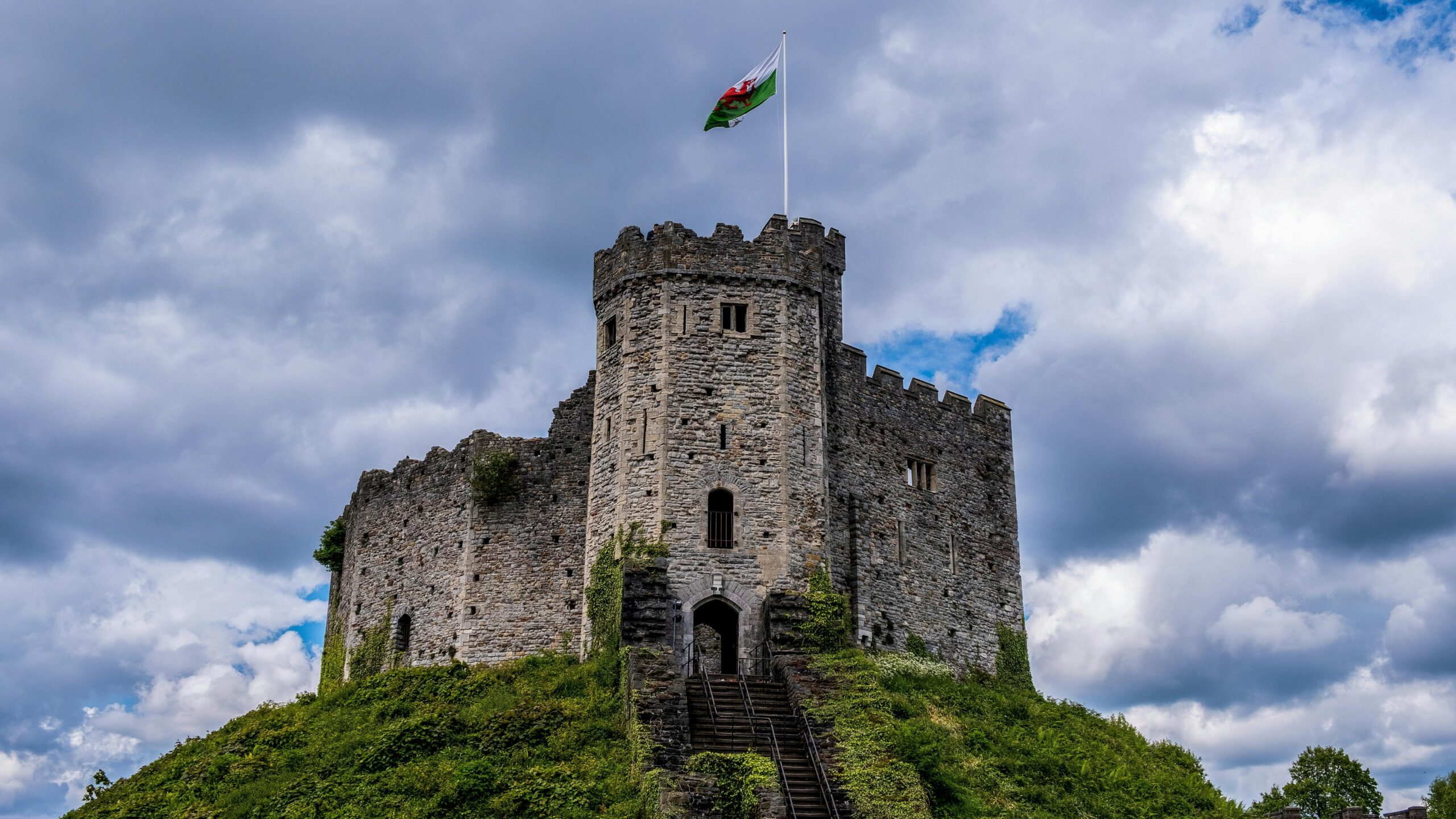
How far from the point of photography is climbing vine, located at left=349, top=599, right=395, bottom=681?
42.4 meters

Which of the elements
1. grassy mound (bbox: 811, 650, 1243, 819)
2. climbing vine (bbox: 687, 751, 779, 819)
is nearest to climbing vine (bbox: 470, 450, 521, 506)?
Answer: grassy mound (bbox: 811, 650, 1243, 819)

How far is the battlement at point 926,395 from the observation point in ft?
134

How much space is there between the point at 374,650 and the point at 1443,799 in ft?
120

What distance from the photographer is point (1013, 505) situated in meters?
44.9

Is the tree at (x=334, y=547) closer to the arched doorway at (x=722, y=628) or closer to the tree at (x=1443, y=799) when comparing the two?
the arched doorway at (x=722, y=628)

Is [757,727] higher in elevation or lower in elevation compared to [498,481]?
lower

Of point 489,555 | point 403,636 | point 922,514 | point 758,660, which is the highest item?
point 922,514

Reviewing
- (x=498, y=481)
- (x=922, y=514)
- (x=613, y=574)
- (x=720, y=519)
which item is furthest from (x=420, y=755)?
(x=922, y=514)

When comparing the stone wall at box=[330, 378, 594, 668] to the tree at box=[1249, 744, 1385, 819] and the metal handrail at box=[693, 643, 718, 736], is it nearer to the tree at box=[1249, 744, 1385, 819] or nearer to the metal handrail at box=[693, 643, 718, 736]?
the metal handrail at box=[693, 643, 718, 736]

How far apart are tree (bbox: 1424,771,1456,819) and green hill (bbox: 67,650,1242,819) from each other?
15280 millimetres

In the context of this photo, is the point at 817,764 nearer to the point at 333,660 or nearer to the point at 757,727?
the point at 757,727

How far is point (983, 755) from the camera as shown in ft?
100

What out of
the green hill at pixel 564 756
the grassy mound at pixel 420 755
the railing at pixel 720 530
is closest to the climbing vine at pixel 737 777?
the green hill at pixel 564 756

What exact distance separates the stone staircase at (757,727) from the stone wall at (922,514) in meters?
7.83
